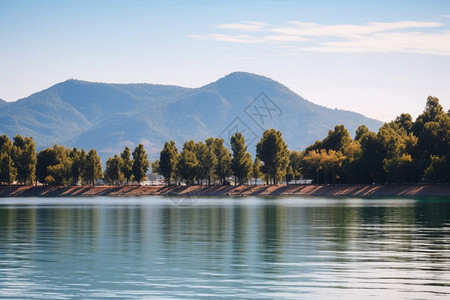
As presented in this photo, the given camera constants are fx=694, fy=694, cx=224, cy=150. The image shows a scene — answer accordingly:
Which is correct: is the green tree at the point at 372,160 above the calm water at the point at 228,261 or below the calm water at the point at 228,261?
above

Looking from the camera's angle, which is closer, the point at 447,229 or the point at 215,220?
the point at 447,229

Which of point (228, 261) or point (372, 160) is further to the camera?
point (372, 160)

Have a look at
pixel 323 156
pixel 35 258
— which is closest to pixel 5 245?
pixel 35 258

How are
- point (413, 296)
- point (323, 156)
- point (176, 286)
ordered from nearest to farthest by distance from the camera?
point (413, 296), point (176, 286), point (323, 156)

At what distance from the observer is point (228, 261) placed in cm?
3919

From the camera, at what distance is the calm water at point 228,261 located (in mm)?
29828

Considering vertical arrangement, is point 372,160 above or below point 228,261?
above

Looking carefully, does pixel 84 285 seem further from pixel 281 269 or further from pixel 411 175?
pixel 411 175

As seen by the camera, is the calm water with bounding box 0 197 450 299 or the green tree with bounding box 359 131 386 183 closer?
the calm water with bounding box 0 197 450 299

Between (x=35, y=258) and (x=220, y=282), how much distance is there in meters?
14.3

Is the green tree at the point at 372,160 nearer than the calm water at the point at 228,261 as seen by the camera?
No

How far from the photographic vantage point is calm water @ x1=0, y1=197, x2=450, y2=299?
29.8 metres

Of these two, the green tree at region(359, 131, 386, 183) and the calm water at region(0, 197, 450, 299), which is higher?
the green tree at region(359, 131, 386, 183)

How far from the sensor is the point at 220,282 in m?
31.9
